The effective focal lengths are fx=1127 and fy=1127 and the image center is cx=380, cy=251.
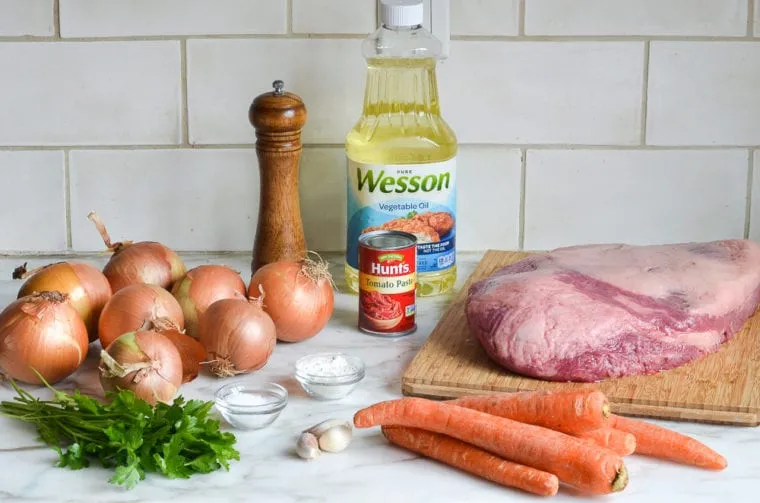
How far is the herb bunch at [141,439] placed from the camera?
1.11m

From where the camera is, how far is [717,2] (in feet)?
5.57

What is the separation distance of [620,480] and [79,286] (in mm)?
728

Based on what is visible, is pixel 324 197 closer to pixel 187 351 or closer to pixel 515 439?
pixel 187 351

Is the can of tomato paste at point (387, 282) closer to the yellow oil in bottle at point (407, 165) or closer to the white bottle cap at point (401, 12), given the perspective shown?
the yellow oil in bottle at point (407, 165)

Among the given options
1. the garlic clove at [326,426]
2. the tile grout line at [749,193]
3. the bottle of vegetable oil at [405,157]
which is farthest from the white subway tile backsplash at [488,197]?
the garlic clove at [326,426]

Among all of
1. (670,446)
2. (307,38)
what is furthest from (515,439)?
(307,38)

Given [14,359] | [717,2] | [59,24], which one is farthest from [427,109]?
[14,359]

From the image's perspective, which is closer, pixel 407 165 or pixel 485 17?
pixel 407 165

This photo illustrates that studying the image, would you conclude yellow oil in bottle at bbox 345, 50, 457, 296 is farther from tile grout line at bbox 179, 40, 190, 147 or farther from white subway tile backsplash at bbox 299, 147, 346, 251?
tile grout line at bbox 179, 40, 190, 147

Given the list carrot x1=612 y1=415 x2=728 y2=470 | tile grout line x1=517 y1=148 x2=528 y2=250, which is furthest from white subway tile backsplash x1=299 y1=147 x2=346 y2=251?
carrot x1=612 y1=415 x2=728 y2=470

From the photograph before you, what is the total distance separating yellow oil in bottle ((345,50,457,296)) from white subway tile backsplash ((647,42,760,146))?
1.13 feet

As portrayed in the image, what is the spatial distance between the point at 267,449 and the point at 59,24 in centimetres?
86

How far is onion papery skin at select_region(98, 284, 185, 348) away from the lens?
1362 mm

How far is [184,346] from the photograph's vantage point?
134 cm
